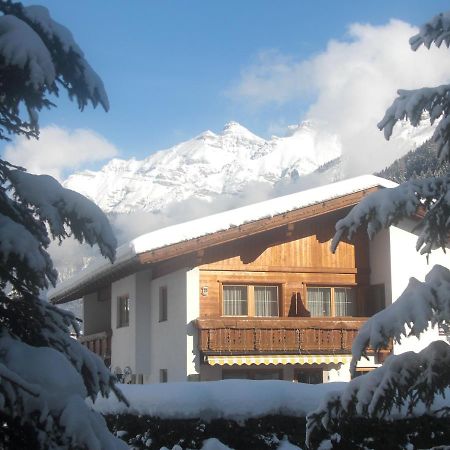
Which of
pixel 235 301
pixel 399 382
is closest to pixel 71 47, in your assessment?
pixel 399 382

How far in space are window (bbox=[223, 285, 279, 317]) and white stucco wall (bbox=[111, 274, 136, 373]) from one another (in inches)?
134

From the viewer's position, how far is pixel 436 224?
6371 millimetres

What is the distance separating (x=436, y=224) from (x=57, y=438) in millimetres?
3527

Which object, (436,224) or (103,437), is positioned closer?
(103,437)

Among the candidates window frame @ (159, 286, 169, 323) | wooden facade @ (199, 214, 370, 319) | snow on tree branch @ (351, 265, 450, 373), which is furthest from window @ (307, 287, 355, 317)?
snow on tree branch @ (351, 265, 450, 373)

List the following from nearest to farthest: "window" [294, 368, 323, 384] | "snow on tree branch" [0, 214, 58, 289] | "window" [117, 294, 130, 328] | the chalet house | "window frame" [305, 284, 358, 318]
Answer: "snow on tree branch" [0, 214, 58, 289] → the chalet house → "window" [294, 368, 323, 384] → "window frame" [305, 284, 358, 318] → "window" [117, 294, 130, 328]

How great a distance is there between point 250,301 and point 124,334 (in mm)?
5222

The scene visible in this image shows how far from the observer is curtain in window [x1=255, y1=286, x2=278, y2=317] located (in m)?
21.5

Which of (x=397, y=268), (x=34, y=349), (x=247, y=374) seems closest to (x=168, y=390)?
(x=34, y=349)

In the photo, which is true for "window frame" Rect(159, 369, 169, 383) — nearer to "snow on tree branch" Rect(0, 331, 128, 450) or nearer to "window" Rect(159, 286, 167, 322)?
"window" Rect(159, 286, 167, 322)

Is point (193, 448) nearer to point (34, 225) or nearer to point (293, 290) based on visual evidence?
point (34, 225)

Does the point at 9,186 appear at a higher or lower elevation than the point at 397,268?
lower

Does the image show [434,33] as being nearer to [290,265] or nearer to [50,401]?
[50,401]

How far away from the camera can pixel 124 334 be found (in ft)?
80.7
